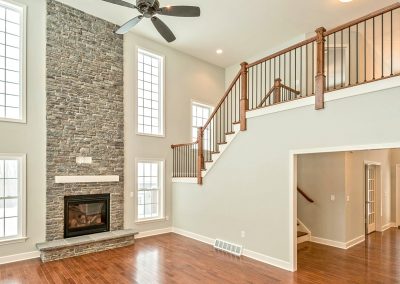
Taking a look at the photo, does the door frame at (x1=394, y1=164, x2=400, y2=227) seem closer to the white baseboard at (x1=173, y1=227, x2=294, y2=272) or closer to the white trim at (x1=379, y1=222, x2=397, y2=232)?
the white trim at (x1=379, y1=222, x2=397, y2=232)

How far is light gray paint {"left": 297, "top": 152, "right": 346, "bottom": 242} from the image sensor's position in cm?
632

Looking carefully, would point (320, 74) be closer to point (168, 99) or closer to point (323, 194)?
point (323, 194)

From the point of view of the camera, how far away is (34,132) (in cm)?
575

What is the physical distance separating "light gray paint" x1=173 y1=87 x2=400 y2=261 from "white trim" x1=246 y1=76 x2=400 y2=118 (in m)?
0.07

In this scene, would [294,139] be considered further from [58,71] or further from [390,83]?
[58,71]

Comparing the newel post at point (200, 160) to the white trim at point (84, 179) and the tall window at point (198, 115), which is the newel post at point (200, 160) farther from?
the white trim at point (84, 179)

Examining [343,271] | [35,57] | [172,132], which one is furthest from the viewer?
[172,132]

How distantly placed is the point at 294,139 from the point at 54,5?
19.7ft

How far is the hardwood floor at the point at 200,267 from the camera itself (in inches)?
177

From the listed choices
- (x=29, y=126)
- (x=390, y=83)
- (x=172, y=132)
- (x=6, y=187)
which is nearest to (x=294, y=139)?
(x=390, y=83)

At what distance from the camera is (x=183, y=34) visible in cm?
763

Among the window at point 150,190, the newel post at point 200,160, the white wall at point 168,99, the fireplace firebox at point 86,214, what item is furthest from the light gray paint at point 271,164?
the fireplace firebox at point 86,214

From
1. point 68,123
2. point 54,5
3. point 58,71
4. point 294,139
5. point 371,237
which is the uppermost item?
point 54,5

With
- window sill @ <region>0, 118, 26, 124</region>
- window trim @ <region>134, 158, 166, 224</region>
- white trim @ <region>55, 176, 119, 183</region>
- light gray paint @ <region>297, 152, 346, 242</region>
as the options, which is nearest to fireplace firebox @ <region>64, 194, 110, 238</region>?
white trim @ <region>55, 176, 119, 183</region>
